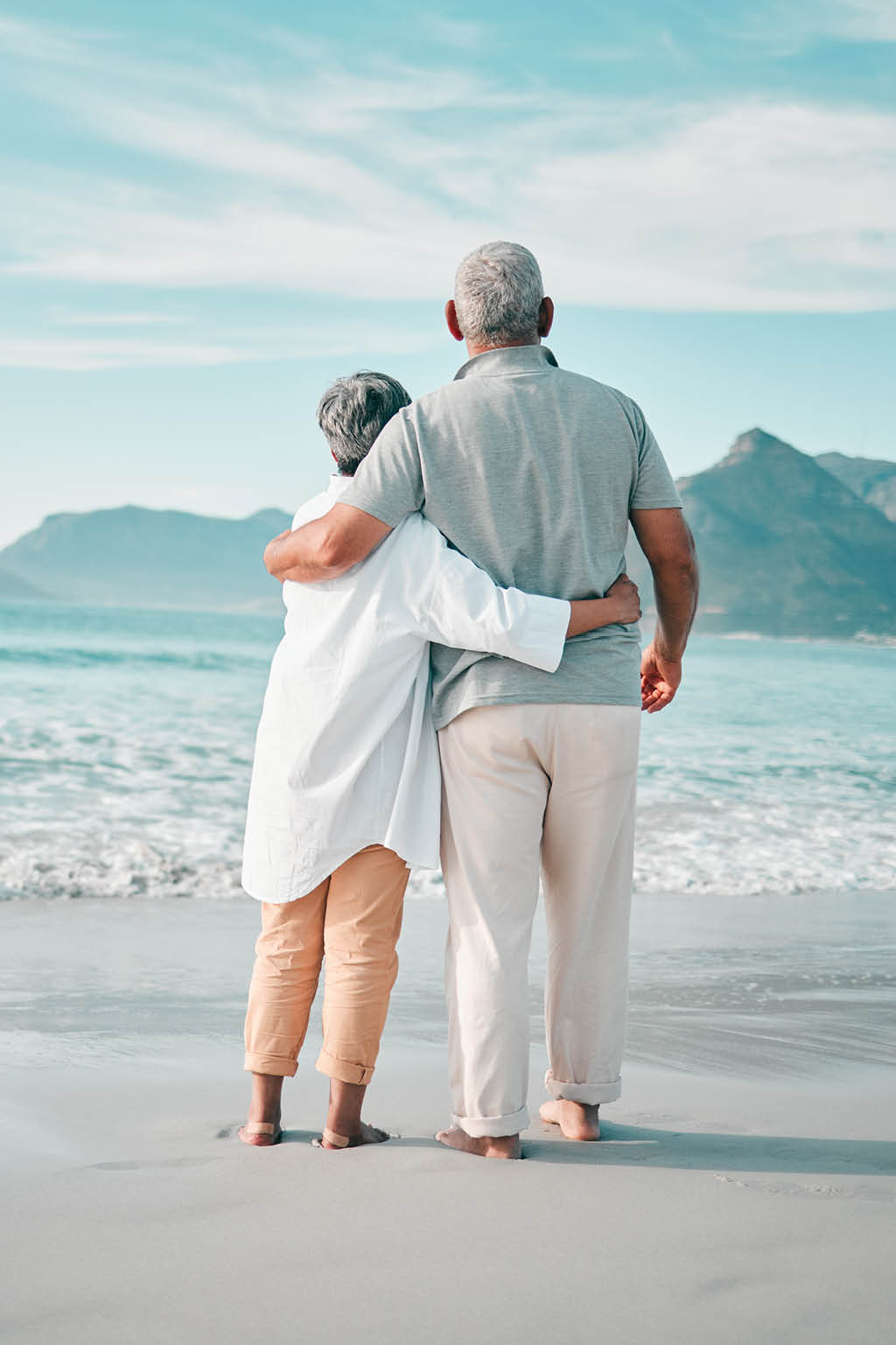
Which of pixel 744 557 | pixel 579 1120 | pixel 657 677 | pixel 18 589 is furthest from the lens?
pixel 18 589

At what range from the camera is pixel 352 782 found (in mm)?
2260

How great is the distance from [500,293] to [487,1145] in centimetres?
162

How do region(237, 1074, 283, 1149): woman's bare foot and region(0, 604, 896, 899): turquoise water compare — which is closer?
region(237, 1074, 283, 1149): woman's bare foot

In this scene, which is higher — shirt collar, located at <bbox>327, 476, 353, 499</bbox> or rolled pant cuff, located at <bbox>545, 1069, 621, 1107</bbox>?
shirt collar, located at <bbox>327, 476, 353, 499</bbox>

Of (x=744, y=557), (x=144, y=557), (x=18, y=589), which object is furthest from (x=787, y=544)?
(x=144, y=557)

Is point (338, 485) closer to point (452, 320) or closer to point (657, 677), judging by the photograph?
point (452, 320)

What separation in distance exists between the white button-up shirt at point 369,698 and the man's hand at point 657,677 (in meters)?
0.48

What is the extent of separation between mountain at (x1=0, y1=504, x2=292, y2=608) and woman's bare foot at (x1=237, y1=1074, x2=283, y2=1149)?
13401 cm

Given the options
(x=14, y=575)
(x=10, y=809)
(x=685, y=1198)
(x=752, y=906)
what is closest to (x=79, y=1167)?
(x=685, y=1198)

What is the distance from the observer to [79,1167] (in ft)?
7.16

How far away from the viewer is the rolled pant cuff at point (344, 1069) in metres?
2.26

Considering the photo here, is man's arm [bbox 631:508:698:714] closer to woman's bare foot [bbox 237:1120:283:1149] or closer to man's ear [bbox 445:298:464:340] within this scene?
man's ear [bbox 445:298:464:340]

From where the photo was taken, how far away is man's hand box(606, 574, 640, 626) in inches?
90.3

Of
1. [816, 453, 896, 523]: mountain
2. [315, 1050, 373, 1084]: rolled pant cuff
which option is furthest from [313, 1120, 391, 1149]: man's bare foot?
[816, 453, 896, 523]: mountain
